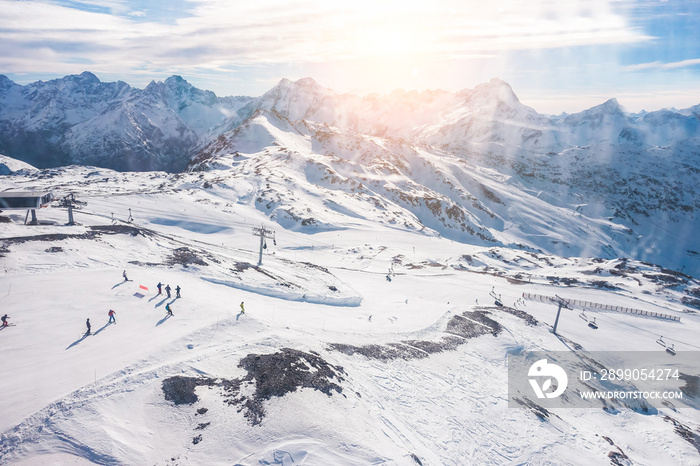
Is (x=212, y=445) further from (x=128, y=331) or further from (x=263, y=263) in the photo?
(x=263, y=263)

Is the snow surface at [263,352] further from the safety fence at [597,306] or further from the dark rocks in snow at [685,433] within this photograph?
the safety fence at [597,306]

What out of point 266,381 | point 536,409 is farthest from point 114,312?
point 536,409

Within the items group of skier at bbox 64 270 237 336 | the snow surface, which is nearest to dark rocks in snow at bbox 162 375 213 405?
the snow surface

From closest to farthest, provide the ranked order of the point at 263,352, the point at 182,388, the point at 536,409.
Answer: the point at 182,388
the point at 263,352
the point at 536,409

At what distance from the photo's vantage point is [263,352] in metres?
22.1

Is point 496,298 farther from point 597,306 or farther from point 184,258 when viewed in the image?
point 184,258

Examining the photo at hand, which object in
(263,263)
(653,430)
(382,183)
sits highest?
(382,183)

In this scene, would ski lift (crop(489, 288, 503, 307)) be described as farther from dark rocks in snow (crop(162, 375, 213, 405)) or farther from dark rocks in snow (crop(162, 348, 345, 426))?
dark rocks in snow (crop(162, 375, 213, 405))

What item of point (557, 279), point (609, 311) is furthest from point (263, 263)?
point (557, 279)

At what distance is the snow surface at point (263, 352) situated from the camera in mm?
15016

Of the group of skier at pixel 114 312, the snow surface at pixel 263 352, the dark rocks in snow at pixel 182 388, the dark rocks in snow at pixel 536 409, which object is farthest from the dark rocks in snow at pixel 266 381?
the dark rocks in snow at pixel 536 409

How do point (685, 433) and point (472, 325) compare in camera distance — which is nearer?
point (685, 433)

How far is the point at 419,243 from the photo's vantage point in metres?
99.0

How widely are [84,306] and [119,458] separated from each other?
16667 mm
